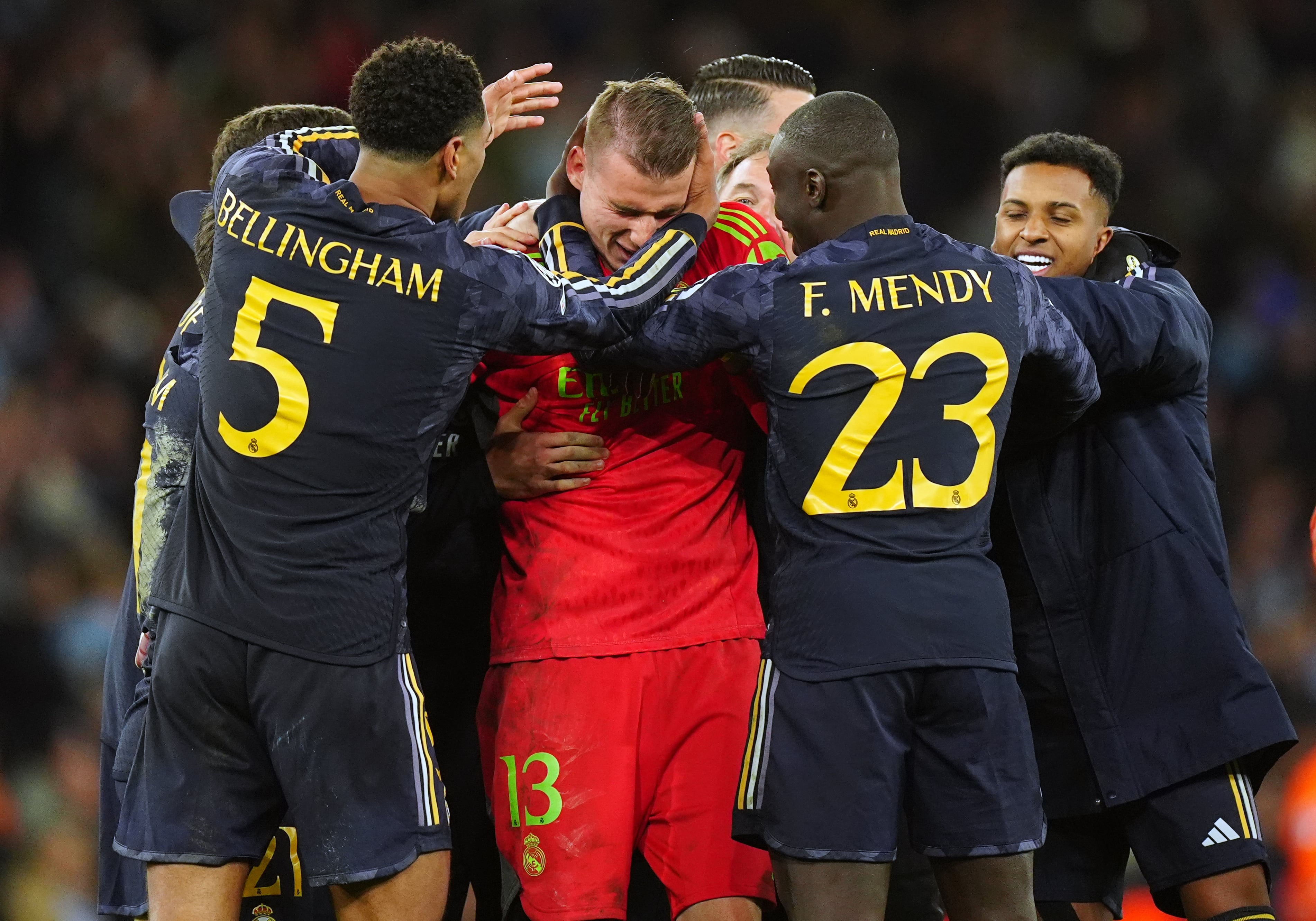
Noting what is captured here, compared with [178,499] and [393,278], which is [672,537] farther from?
[178,499]

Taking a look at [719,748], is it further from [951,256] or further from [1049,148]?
[1049,148]

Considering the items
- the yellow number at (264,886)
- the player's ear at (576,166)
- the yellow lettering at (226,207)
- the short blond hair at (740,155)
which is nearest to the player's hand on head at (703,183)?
the player's ear at (576,166)

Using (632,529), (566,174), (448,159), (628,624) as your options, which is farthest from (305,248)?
(628,624)

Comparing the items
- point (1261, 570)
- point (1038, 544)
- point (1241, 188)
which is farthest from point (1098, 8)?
point (1038, 544)

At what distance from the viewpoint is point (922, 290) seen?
10.8ft

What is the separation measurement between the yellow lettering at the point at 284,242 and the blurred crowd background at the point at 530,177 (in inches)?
201

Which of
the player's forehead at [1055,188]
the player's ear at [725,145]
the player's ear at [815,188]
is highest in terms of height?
the player's ear at [725,145]

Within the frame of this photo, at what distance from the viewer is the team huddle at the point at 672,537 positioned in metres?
3.23

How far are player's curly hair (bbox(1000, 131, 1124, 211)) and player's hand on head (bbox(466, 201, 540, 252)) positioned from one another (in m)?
1.39

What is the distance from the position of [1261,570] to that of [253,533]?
728 cm

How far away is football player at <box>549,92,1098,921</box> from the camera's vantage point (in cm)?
318

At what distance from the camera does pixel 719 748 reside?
3.70m

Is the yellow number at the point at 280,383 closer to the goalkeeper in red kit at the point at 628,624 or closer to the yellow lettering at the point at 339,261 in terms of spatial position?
the yellow lettering at the point at 339,261

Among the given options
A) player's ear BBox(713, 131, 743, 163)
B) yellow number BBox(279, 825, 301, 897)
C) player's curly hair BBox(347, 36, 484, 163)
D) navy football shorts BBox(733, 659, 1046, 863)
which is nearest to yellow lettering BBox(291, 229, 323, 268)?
player's curly hair BBox(347, 36, 484, 163)
